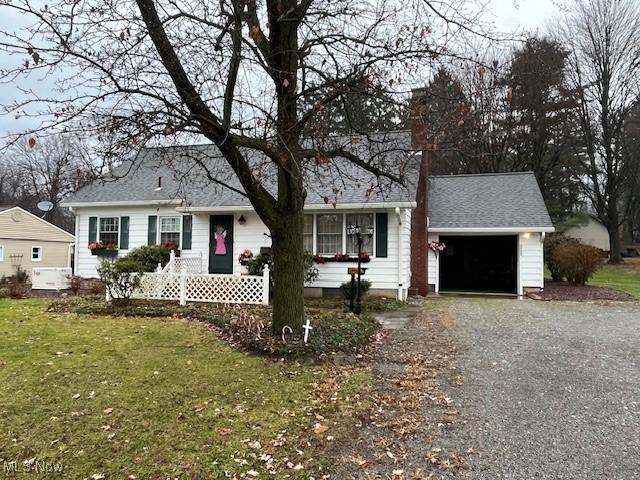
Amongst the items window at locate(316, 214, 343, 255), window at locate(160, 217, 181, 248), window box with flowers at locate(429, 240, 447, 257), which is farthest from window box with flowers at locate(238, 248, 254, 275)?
window box with flowers at locate(429, 240, 447, 257)

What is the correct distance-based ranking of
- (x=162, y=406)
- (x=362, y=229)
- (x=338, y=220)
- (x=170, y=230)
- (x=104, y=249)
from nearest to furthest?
1. (x=162, y=406)
2. (x=362, y=229)
3. (x=338, y=220)
4. (x=170, y=230)
5. (x=104, y=249)

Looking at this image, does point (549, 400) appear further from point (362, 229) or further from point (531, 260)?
point (531, 260)

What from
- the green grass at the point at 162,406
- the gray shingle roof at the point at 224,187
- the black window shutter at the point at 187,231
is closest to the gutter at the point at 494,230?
the gray shingle roof at the point at 224,187

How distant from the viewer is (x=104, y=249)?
15.3 metres

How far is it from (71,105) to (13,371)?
332 centimetres

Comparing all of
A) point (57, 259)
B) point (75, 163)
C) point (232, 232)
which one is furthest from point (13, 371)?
A: point (57, 259)

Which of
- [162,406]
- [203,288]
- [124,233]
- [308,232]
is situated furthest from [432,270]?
[162,406]

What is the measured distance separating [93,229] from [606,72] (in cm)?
2666

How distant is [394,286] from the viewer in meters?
12.7

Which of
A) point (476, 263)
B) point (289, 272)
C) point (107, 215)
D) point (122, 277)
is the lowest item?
point (122, 277)

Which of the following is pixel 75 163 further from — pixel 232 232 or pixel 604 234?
pixel 604 234

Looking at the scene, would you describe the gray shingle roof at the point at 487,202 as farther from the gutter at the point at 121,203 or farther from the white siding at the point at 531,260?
the gutter at the point at 121,203

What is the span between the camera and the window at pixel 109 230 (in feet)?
51.1

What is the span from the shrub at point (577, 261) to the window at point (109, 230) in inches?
629
